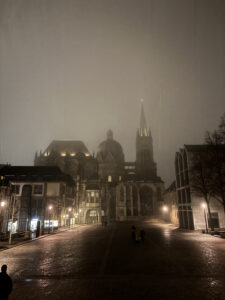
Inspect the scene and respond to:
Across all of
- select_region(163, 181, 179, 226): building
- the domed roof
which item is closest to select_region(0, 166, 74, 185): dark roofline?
select_region(163, 181, 179, 226): building

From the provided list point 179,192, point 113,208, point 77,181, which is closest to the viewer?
point 179,192

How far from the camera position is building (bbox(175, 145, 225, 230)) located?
32312 mm

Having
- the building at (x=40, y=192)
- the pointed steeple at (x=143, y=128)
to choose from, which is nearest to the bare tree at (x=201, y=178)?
the building at (x=40, y=192)

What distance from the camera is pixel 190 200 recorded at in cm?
3434

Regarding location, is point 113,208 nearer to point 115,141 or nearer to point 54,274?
point 115,141

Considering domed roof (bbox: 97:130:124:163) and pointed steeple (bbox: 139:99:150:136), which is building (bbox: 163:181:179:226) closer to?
domed roof (bbox: 97:130:124:163)

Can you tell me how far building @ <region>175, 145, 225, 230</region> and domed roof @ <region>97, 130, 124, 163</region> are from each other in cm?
4900

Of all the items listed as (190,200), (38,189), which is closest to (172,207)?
(190,200)

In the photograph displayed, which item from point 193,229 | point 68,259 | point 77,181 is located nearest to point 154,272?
point 68,259

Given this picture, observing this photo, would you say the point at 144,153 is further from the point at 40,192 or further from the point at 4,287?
the point at 4,287

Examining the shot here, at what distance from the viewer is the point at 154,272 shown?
9.91m

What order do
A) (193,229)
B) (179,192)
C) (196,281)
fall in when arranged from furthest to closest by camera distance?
1. (179,192)
2. (193,229)
3. (196,281)

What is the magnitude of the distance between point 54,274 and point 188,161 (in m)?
30.0

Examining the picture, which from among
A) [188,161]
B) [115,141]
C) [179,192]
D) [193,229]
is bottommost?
[193,229]
